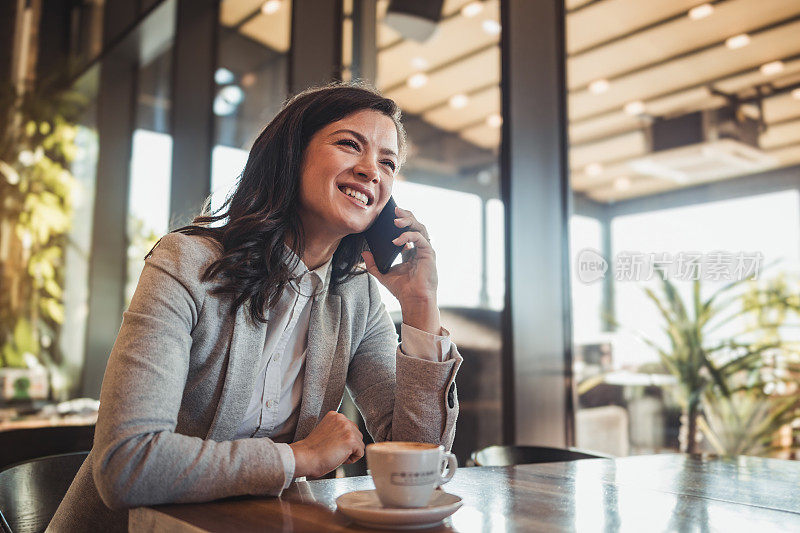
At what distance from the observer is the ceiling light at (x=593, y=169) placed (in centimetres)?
256

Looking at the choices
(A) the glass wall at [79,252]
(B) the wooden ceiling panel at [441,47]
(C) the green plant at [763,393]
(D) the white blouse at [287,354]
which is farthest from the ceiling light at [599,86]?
(A) the glass wall at [79,252]

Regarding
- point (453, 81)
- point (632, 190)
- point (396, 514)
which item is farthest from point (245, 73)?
point (396, 514)

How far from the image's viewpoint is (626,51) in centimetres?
252

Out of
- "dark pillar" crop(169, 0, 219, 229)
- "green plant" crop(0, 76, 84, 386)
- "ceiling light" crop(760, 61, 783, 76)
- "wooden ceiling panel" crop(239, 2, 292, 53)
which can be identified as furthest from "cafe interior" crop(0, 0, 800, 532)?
"green plant" crop(0, 76, 84, 386)

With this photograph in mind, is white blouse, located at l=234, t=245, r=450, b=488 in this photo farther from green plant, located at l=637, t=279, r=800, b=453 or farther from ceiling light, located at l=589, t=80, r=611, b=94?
ceiling light, located at l=589, t=80, r=611, b=94

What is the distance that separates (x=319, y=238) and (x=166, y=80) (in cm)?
430

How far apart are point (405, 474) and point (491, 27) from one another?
2.36 meters

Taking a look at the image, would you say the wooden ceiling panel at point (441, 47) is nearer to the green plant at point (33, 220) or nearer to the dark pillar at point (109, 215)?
the dark pillar at point (109, 215)

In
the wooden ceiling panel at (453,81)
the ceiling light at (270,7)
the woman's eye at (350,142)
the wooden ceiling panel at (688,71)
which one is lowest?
the woman's eye at (350,142)

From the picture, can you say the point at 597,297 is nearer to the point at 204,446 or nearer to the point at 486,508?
the point at 486,508

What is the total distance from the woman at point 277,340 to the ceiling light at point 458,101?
47.2 inches

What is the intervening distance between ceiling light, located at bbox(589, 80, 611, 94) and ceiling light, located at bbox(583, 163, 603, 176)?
281mm

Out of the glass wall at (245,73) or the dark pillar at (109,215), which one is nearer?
the glass wall at (245,73)

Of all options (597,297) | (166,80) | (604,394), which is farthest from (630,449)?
(166,80)
